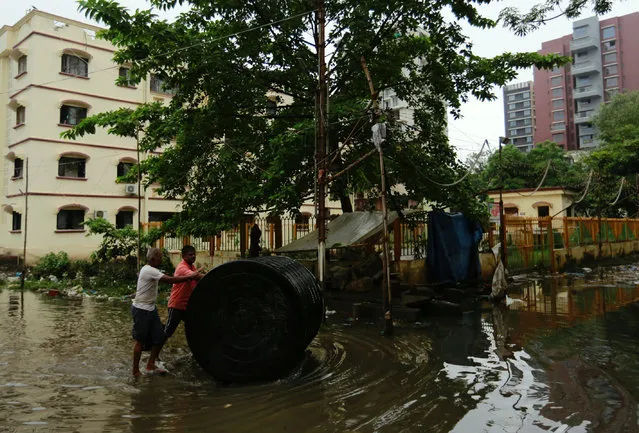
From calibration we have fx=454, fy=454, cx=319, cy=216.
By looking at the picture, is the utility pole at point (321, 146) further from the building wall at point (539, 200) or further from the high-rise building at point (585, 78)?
the high-rise building at point (585, 78)

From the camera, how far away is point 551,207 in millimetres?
30797

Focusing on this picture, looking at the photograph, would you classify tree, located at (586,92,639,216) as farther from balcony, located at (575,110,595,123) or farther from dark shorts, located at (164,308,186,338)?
balcony, located at (575,110,595,123)

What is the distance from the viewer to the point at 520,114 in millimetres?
98250

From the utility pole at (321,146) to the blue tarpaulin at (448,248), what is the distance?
13.3 ft

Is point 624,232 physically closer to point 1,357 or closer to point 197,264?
point 197,264

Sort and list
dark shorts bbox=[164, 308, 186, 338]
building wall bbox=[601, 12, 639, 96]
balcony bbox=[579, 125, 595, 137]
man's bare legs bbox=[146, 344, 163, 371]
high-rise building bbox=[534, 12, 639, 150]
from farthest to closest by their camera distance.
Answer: balcony bbox=[579, 125, 595, 137], high-rise building bbox=[534, 12, 639, 150], building wall bbox=[601, 12, 639, 96], dark shorts bbox=[164, 308, 186, 338], man's bare legs bbox=[146, 344, 163, 371]

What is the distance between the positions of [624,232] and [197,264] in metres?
22.1

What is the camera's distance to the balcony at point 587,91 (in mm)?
67375

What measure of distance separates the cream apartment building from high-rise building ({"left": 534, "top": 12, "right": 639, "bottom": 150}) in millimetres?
61035

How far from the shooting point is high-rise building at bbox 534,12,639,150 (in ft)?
214

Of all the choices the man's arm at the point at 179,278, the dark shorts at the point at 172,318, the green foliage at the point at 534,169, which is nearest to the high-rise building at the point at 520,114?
the green foliage at the point at 534,169

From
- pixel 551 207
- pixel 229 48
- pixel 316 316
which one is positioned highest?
pixel 229 48

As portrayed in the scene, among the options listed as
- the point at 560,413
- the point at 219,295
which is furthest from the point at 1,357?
the point at 560,413

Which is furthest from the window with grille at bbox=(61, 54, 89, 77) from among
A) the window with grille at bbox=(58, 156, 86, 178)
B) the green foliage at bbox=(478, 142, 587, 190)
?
the green foliage at bbox=(478, 142, 587, 190)
